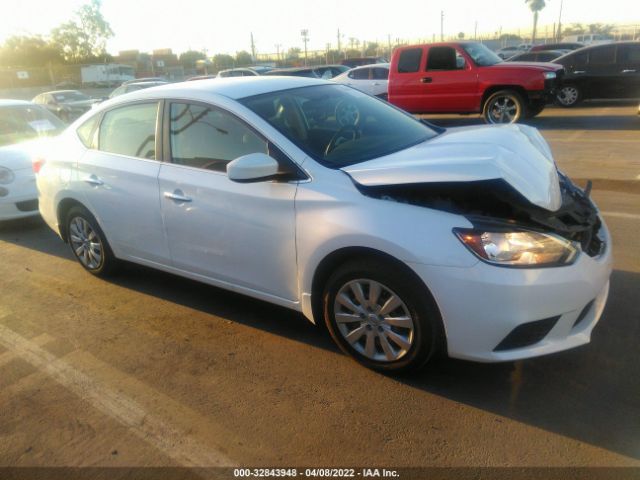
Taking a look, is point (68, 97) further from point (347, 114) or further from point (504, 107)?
point (347, 114)

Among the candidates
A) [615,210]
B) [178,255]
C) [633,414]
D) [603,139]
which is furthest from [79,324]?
[603,139]

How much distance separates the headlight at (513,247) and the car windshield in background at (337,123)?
0.97 metres

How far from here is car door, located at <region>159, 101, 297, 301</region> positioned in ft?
11.0

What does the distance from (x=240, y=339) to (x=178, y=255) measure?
2.58ft

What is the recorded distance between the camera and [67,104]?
1872cm

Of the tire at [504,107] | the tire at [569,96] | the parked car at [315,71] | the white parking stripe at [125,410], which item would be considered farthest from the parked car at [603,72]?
the white parking stripe at [125,410]

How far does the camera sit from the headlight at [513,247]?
2.68 metres

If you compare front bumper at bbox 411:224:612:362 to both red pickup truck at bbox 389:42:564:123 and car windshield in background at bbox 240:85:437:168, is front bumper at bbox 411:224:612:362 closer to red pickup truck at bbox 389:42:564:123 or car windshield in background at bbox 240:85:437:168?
car windshield in background at bbox 240:85:437:168

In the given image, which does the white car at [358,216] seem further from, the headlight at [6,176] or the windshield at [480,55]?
the windshield at [480,55]

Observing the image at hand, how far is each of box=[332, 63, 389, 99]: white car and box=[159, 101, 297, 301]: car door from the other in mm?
12961

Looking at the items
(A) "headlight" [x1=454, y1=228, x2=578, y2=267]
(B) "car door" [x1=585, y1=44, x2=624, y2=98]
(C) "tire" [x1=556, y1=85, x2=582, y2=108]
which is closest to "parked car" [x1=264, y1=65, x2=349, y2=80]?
(C) "tire" [x1=556, y1=85, x2=582, y2=108]

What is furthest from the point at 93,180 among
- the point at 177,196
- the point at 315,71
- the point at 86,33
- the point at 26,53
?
the point at 86,33

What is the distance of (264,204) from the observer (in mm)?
3361

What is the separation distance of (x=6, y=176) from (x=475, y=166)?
580 centimetres
